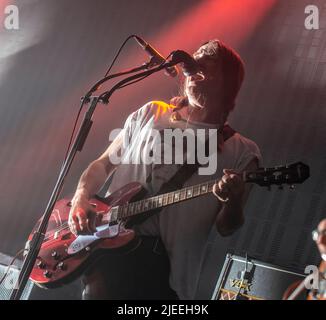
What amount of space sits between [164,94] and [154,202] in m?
0.83

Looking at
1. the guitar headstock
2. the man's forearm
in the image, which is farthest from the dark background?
the guitar headstock

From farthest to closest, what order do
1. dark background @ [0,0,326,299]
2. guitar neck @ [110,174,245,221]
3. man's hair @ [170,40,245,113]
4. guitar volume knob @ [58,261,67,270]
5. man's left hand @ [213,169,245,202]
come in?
1. man's hair @ [170,40,245,113]
2. dark background @ [0,0,326,299]
3. guitar volume knob @ [58,261,67,270]
4. guitar neck @ [110,174,245,221]
5. man's left hand @ [213,169,245,202]

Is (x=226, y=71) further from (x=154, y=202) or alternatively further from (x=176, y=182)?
(x=154, y=202)

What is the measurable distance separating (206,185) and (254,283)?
0.44 m

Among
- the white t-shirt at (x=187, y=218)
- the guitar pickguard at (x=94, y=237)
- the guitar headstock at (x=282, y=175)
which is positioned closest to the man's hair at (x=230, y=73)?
the white t-shirt at (x=187, y=218)

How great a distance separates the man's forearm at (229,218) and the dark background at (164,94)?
0.06 meters

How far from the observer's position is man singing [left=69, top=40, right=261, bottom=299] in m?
2.11

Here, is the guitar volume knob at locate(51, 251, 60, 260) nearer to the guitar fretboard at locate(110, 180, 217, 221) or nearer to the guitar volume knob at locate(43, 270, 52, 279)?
the guitar volume knob at locate(43, 270, 52, 279)

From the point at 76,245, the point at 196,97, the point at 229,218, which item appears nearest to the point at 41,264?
the point at 76,245

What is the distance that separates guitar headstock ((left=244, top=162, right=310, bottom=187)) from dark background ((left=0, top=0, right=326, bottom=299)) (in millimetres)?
511

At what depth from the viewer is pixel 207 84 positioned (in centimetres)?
237
